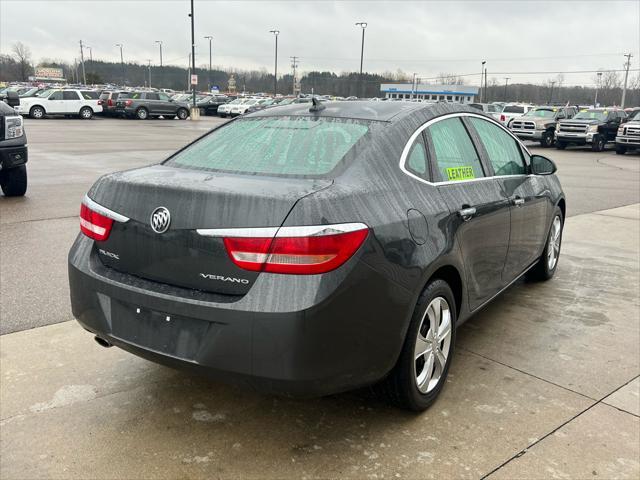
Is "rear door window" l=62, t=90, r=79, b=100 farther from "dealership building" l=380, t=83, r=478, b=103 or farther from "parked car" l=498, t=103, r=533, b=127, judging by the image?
"dealership building" l=380, t=83, r=478, b=103

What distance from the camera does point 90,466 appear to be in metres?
2.64

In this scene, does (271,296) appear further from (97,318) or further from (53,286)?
(53,286)

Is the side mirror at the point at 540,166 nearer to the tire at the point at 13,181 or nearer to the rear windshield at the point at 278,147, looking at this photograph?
the rear windshield at the point at 278,147

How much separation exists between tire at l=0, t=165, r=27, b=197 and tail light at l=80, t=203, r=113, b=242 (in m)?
6.85

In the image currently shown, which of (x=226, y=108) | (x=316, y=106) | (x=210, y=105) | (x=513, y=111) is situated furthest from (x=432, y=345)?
(x=210, y=105)

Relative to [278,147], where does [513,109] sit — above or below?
above

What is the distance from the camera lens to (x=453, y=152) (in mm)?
3572

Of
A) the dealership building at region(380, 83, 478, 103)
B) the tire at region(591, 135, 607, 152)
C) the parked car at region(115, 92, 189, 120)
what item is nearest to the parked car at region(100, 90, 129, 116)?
the parked car at region(115, 92, 189, 120)

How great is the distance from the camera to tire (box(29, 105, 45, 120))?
110 ft

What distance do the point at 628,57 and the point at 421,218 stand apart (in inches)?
3342

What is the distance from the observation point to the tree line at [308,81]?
9269cm

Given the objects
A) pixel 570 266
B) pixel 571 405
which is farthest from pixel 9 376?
pixel 570 266

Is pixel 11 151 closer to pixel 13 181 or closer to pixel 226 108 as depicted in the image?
pixel 13 181

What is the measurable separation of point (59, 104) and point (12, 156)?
28.4 meters
